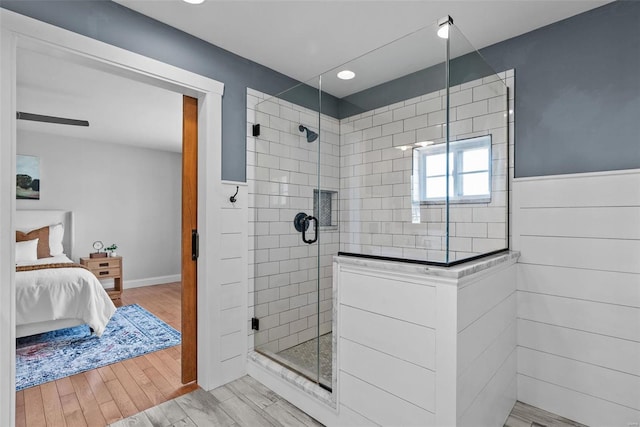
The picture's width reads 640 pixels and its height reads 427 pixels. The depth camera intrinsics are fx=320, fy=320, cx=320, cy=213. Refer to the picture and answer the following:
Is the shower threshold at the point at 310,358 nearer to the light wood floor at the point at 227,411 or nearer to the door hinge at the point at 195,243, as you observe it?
the light wood floor at the point at 227,411

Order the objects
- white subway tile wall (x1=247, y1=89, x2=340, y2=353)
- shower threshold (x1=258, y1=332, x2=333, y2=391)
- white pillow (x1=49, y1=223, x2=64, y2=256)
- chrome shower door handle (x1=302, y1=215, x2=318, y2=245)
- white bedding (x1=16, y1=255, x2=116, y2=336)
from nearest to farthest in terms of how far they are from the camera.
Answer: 1. shower threshold (x1=258, y1=332, x2=333, y2=391)
2. chrome shower door handle (x1=302, y1=215, x2=318, y2=245)
3. white subway tile wall (x1=247, y1=89, x2=340, y2=353)
4. white bedding (x1=16, y1=255, x2=116, y2=336)
5. white pillow (x1=49, y1=223, x2=64, y2=256)

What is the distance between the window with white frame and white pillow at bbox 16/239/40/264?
4871 millimetres

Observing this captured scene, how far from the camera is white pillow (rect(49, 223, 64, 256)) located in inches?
179

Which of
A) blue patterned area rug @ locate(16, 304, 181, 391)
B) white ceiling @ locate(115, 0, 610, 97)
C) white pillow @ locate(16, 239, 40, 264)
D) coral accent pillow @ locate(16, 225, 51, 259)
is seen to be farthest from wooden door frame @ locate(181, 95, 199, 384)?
coral accent pillow @ locate(16, 225, 51, 259)

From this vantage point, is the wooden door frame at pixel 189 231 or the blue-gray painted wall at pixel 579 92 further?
the wooden door frame at pixel 189 231

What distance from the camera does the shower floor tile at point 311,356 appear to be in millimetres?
2049

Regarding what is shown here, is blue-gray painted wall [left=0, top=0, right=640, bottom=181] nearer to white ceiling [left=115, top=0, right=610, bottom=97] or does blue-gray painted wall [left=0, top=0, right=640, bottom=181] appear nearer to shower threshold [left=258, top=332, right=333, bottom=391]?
white ceiling [left=115, top=0, right=610, bottom=97]

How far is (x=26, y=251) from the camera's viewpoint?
411 cm

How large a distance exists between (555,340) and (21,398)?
3522 millimetres

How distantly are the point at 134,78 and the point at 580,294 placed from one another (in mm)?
2998

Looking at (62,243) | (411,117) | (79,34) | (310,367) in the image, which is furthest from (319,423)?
(62,243)

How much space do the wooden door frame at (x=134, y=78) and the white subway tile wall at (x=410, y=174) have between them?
92cm

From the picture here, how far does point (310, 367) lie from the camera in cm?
216

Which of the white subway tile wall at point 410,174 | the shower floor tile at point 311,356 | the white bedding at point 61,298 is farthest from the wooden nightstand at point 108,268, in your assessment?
the white subway tile wall at point 410,174
